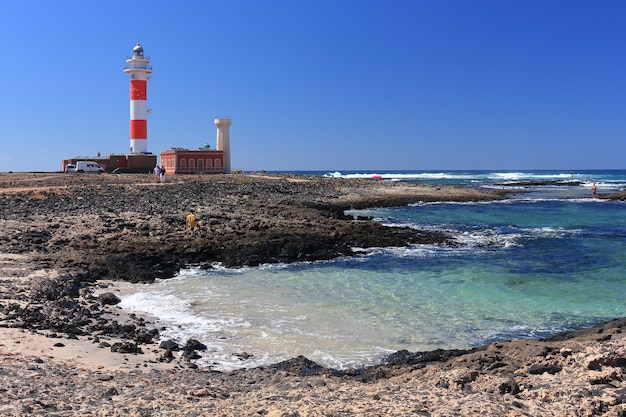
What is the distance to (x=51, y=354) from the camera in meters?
7.02

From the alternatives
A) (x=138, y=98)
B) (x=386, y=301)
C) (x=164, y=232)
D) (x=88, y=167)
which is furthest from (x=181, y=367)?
(x=138, y=98)

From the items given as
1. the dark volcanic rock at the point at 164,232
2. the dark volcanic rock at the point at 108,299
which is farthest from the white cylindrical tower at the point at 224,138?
the dark volcanic rock at the point at 108,299

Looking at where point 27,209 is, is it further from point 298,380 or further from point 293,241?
point 298,380

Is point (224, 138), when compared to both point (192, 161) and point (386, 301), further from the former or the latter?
point (386, 301)

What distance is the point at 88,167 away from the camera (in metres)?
47.2

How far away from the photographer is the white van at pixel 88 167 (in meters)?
46.8

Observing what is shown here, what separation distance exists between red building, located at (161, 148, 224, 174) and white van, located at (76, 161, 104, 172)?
19.0 feet

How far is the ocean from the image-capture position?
8.52 metres

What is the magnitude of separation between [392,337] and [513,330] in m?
2.09

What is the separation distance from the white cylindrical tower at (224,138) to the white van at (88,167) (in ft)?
35.5

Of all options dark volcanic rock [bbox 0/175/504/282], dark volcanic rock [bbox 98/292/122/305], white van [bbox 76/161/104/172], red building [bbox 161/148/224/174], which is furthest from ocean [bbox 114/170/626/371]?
white van [bbox 76/161/104/172]

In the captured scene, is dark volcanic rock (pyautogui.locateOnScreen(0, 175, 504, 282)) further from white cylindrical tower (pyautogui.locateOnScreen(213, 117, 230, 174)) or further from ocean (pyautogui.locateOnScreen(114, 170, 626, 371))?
white cylindrical tower (pyautogui.locateOnScreen(213, 117, 230, 174))

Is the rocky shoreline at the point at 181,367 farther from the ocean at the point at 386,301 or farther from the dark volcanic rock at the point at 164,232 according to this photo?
the ocean at the point at 386,301

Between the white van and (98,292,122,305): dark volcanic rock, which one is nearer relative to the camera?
(98,292,122,305): dark volcanic rock
